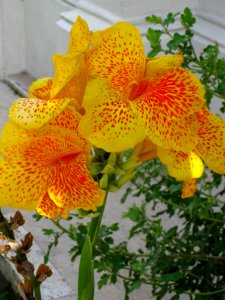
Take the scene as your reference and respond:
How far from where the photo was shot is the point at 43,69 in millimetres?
5570

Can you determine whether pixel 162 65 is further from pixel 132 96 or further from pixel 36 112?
pixel 36 112

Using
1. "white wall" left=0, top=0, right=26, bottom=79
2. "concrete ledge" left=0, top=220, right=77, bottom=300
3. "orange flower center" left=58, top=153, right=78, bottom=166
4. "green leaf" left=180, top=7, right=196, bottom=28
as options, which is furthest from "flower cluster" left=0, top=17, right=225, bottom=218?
"white wall" left=0, top=0, right=26, bottom=79

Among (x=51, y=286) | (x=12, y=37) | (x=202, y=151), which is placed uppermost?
(x=202, y=151)

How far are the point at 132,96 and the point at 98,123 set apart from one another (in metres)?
0.09

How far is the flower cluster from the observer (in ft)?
3.42

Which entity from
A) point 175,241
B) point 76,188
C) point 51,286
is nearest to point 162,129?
point 76,188

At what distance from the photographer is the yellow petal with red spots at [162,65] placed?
3.62ft

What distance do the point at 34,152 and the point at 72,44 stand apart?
0.18 m

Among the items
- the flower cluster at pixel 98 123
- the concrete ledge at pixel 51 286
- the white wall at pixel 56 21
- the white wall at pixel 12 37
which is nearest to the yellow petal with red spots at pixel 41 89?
the flower cluster at pixel 98 123

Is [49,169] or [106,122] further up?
[106,122]

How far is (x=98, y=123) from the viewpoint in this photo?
40.8 inches

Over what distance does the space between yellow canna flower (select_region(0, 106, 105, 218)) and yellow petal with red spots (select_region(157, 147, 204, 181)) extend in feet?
0.36

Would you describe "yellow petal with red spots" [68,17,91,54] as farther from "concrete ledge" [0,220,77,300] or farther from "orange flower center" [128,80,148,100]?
"concrete ledge" [0,220,77,300]

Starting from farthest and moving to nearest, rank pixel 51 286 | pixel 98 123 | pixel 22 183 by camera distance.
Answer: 1. pixel 51 286
2. pixel 22 183
3. pixel 98 123
